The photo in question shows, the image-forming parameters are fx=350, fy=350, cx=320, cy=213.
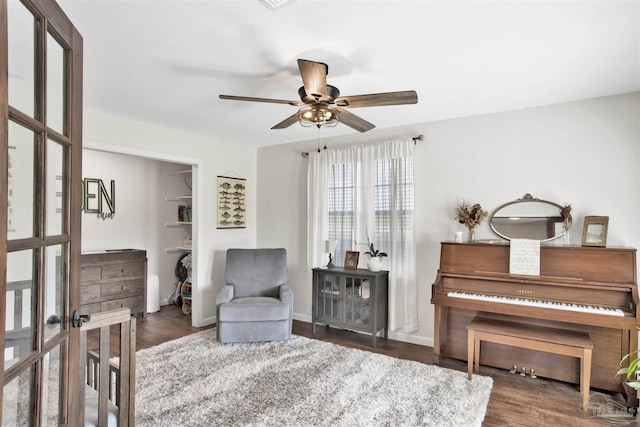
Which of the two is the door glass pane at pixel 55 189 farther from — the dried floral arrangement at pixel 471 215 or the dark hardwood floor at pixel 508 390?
the dried floral arrangement at pixel 471 215

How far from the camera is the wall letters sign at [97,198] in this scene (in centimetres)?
472

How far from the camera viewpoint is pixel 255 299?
3.98 metres

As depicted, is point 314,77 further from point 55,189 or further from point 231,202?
point 231,202

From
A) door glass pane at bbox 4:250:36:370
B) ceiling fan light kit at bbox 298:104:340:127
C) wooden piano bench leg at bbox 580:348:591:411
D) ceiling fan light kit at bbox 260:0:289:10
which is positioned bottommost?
wooden piano bench leg at bbox 580:348:591:411

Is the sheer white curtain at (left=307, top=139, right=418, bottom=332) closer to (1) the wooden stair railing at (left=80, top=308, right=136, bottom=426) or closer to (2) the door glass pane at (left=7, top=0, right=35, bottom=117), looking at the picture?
(1) the wooden stair railing at (left=80, top=308, right=136, bottom=426)

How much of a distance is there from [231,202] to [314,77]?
309 cm

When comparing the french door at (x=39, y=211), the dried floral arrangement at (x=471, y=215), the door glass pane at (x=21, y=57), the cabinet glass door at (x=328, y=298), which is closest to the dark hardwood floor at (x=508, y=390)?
the cabinet glass door at (x=328, y=298)

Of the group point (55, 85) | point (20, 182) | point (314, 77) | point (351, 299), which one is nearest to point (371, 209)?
point (351, 299)

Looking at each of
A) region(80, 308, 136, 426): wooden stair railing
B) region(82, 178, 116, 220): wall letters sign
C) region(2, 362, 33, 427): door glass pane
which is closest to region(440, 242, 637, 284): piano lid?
region(80, 308, 136, 426): wooden stair railing

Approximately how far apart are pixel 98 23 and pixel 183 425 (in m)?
2.44

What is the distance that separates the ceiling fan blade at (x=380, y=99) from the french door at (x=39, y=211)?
1.49 m

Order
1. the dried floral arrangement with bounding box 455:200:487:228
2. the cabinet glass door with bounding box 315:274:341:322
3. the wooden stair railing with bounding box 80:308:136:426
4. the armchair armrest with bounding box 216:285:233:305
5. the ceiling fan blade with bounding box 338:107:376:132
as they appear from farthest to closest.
Answer: the cabinet glass door with bounding box 315:274:341:322
the armchair armrest with bounding box 216:285:233:305
the dried floral arrangement with bounding box 455:200:487:228
the ceiling fan blade with bounding box 338:107:376:132
the wooden stair railing with bounding box 80:308:136:426

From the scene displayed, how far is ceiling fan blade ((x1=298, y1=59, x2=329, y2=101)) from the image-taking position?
1.91m

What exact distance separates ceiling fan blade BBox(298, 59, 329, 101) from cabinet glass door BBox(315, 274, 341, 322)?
236 centimetres
